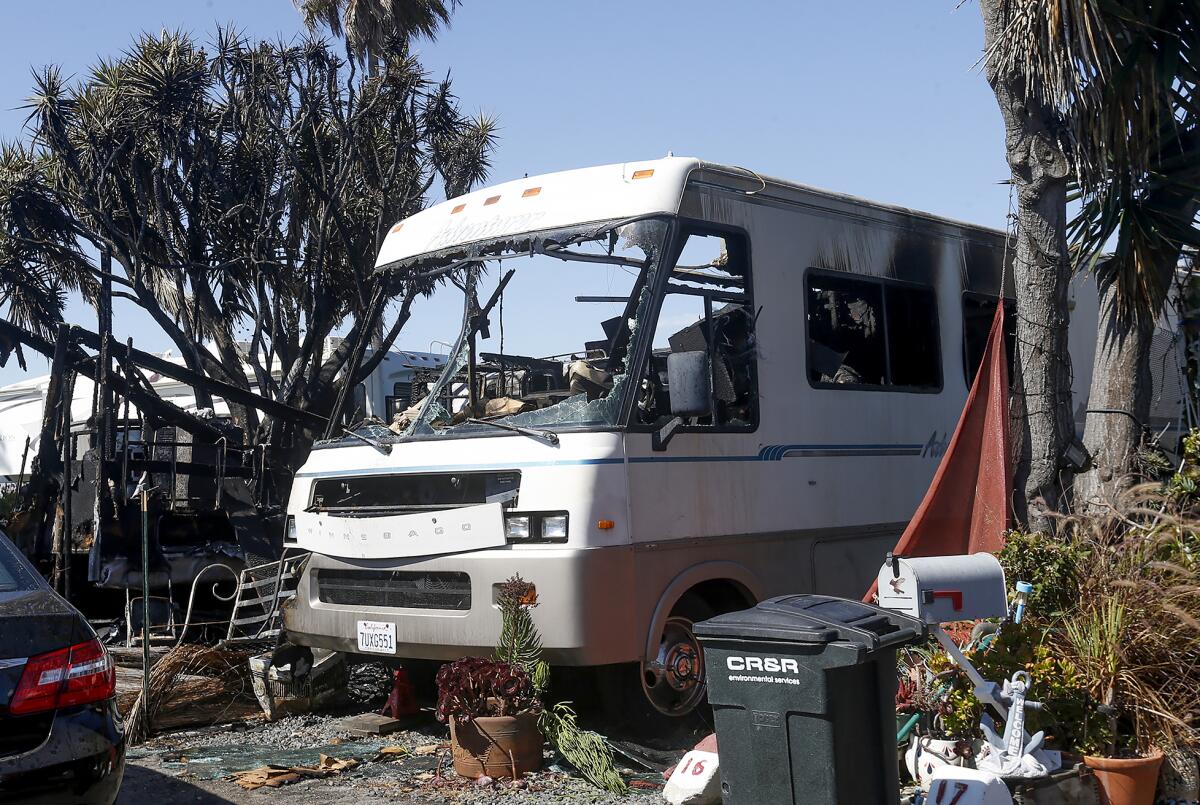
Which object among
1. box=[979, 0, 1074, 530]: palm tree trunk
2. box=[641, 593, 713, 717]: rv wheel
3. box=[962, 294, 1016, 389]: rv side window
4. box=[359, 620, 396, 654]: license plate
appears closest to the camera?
box=[641, 593, 713, 717]: rv wheel

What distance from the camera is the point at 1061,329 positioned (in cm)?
715

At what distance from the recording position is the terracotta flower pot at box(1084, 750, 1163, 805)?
494cm

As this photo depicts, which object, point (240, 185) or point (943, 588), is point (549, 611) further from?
point (240, 185)

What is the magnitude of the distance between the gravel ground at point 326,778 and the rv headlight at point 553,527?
3.75 ft

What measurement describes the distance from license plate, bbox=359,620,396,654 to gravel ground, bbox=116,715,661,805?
0.56m

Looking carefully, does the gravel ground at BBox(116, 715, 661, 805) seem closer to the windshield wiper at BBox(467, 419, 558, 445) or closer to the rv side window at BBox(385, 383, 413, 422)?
the windshield wiper at BBox(467, 419, 558, 445)

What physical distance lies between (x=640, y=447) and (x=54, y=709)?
3.00 m

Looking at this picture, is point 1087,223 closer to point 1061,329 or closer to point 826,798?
point 1061,329

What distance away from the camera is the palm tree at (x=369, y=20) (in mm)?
20656

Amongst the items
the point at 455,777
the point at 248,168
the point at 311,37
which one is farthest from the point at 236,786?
the point at 311,37

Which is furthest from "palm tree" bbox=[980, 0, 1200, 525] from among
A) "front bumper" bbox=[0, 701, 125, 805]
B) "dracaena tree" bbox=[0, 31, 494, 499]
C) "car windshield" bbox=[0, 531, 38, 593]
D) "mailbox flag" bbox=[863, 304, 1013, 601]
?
"dracaena tree" bbox=[0, 31, 494, 499]

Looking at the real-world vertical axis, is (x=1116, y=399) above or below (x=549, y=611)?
above

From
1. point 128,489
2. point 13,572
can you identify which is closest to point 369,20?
point 128,489

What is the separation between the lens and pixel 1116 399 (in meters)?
7.83
